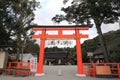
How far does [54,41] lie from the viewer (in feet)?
46.4

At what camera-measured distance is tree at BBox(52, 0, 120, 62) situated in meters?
14.3

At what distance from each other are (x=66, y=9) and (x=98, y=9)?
337 centimetres

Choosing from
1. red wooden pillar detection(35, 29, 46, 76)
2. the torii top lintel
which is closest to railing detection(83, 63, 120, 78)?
the torii top lintel

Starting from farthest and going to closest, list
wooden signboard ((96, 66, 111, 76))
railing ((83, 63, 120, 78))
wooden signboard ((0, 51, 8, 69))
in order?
wooden signboard ((0, 51, 8, 69)), railing ((83, 63, 120, 78)), wooden signboard ((96, 66, 111, 76))

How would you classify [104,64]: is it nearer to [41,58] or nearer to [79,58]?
[79,58]

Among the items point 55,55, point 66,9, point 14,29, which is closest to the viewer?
point 66,9

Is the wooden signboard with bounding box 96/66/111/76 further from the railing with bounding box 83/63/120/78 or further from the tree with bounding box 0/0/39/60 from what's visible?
the tree with bounding box 0/0/39/60

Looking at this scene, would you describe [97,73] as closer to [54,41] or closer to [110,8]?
[54,41]

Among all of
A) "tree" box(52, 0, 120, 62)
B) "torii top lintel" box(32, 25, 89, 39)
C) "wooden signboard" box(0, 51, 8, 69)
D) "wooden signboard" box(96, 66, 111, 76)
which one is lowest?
"wooden signboard" box(96, 66, 111, 76)

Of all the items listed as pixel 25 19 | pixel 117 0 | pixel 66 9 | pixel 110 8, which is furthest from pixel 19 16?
pixel 117 0

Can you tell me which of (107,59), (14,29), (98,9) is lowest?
(107,59)

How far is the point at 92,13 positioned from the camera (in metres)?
15.0

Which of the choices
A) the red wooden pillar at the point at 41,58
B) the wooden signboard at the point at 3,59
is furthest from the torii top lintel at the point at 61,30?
the wooden signboard at the point at 3,59

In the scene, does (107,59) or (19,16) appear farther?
(19,16)
